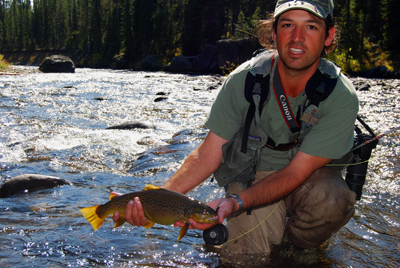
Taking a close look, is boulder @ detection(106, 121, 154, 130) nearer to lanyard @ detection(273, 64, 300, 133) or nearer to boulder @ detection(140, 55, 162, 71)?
lanyard @ detection(273, 64, 300, 133)

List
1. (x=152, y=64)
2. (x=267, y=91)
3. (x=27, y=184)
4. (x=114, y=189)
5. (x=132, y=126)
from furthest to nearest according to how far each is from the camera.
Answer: (x=152, y=64) < (x=132, y=126) < (x=114, y=189) < (x=27, y=184) < (x=267, y=91)

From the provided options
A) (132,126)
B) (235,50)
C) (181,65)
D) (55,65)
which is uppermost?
(235,50)

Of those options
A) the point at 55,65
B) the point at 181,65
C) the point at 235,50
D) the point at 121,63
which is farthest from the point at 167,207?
the point at 121,63

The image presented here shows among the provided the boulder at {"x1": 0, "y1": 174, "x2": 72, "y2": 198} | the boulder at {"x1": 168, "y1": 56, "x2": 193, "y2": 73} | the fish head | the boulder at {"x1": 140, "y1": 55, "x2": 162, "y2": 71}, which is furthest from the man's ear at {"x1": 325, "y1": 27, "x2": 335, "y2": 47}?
the boulder at {"x1": 140, "y1": 55, "x2": 162, "y2": 71}

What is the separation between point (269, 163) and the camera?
133 inches

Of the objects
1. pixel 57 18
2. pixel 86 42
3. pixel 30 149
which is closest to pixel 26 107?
pixel 30 149

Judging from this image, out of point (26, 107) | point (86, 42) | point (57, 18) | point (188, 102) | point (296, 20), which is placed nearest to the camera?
point (296, 20)

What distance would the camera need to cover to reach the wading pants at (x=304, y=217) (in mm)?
3076

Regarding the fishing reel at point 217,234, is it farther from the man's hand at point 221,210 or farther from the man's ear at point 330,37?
the man's ear at point 330,37

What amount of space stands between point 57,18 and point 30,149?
101 meters

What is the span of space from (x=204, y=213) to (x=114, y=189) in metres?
2.88

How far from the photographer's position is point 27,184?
485 centimetres

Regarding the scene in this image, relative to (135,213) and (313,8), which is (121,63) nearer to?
(313,8)

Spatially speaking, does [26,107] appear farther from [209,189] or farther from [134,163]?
[209,189]
